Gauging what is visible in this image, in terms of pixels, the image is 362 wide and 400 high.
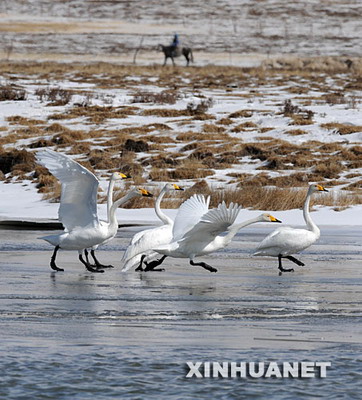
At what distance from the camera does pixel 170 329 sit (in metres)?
8.79

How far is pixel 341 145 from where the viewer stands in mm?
30484

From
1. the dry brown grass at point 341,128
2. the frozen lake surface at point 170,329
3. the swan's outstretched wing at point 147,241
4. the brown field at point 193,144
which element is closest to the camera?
the frozen lake surface at point 170,329

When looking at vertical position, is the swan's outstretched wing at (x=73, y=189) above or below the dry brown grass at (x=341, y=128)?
above

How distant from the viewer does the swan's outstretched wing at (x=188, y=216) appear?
40.6 ft

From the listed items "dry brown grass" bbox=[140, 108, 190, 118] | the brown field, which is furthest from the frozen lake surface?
"dry brown grass" bbox=[140, 108, 190, 118]

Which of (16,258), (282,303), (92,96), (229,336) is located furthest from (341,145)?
(229,336)

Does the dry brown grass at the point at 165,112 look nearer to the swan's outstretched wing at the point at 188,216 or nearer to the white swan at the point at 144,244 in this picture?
the white swan at the point at 144,244

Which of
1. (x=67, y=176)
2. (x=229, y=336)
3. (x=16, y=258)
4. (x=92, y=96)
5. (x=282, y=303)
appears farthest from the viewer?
(x=92, y=96)

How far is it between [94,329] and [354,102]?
100ft

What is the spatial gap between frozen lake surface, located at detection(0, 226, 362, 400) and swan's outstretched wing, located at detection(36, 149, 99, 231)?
27.2 inches

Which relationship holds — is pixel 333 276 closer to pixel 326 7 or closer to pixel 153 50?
pixel 153 50

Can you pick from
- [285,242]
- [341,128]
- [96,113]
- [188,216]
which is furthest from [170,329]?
[96,113]

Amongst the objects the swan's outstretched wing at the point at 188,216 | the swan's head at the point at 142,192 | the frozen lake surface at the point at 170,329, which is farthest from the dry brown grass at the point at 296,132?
the swan's outstretched wing at the point at 188,216

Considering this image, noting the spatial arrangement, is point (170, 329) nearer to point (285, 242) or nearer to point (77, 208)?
point (77, 208)
